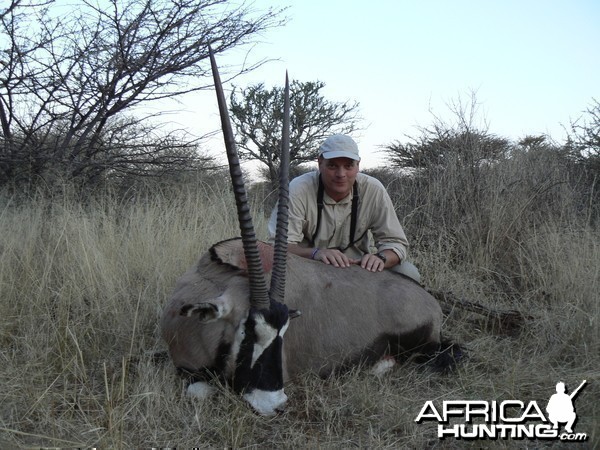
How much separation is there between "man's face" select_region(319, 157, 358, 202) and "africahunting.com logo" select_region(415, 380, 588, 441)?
153 cm

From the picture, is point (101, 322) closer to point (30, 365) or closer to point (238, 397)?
point (30, 365)

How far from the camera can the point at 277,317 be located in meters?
2.39

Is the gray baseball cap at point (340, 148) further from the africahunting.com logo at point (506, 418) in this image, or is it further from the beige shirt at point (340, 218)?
the africahunting.com logo at point (506, 418)

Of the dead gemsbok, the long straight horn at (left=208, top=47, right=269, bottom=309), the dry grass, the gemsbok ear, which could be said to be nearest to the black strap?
the dead gemsbok

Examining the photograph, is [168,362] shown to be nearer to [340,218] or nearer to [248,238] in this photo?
[248,238]

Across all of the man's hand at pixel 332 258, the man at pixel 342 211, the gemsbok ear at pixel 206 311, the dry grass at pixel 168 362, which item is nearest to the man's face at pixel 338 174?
the man at pixel 342 211

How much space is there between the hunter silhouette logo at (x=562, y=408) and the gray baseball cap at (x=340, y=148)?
1.74 m

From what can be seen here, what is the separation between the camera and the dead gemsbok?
2318 mm

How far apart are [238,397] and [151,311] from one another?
56.2 inches

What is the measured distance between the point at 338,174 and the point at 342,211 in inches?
13.4

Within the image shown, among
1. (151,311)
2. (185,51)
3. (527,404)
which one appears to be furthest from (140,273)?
(185,51)

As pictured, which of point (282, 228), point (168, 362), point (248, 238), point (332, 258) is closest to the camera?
point (248, 238)

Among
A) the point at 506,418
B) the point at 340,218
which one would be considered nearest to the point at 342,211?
the point at 340,218

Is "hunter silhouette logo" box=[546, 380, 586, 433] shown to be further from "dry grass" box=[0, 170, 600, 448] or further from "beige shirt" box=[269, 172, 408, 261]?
"beige shirt" box=[269, 172, 408, 261]
